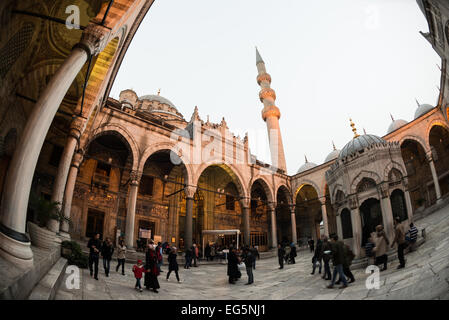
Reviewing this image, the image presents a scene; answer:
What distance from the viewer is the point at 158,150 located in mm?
15164

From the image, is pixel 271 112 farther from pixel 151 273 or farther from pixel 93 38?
pixel 151 273

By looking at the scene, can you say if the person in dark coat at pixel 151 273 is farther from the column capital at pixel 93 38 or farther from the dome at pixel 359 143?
the dome at pixel 359 143

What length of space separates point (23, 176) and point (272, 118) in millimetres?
27481

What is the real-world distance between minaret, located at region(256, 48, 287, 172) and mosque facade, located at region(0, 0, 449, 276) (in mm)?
167

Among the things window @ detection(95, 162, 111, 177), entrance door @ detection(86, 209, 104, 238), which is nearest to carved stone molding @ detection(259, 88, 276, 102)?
window @ detection(95, 162, 111, 177)

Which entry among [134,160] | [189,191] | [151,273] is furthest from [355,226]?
[134,160]

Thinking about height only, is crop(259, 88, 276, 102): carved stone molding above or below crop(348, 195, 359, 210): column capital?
above

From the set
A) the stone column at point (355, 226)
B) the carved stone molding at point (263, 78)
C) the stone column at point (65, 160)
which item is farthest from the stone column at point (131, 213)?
the carved stone molding at point (263, 78)

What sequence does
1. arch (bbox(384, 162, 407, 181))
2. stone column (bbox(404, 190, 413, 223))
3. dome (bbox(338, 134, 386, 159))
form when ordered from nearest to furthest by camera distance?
stone column (bbox(404, 190, 413, 223))
arch (bbox(384, 162, 407, 181))
dome (bbox(338, 134, 386, 159))

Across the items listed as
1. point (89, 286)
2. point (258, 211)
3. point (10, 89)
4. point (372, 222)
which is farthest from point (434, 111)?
point (10, 89)

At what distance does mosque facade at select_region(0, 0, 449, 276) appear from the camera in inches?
217

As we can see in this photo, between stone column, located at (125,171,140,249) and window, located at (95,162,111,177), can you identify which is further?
window, located at (95,162,111,177)

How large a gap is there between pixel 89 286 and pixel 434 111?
22.0 meters

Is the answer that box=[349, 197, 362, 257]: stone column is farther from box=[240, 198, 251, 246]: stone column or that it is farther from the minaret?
the minaret
